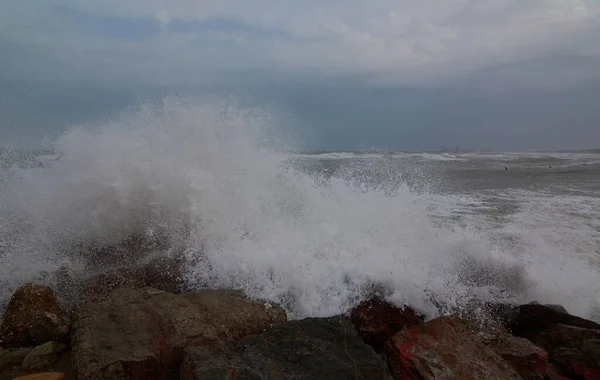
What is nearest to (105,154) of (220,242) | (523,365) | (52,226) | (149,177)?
(149,177)

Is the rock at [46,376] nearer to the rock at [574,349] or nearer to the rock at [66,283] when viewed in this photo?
the rock at [66,283]

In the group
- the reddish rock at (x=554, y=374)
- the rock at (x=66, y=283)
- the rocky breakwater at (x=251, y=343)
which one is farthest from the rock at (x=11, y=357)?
the reddish rock at (x=554, y=374)

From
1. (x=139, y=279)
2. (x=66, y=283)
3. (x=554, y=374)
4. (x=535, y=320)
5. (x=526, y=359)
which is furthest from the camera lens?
(x=139, y=279)

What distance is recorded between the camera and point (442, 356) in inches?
122

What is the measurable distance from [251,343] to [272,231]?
2.84 m

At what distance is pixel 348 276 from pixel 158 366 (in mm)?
2260

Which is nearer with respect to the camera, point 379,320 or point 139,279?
point 379,320

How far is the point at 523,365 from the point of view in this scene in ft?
10.9

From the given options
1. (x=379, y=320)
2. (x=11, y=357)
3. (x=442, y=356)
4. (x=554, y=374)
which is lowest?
(x=11, y=357)

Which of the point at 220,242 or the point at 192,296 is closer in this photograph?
the point at 192,296

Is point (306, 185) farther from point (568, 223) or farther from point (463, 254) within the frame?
point (568, 223)

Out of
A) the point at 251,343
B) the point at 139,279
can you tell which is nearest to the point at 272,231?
the point at 139,279

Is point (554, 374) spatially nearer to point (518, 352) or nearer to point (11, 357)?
point (518, 352)

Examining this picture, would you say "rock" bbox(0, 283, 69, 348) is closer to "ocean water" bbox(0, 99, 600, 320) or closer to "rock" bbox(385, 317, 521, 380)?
"ocean water" bbox(0, 99, 600, 320)
